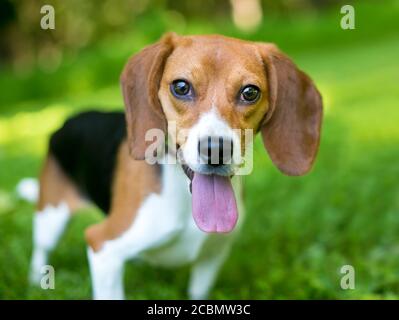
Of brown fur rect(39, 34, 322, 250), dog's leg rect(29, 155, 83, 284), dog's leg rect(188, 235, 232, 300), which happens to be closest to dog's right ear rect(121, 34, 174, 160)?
brown fur rect(39, 34, 322, 250)

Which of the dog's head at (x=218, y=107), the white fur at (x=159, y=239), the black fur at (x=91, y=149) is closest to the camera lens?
the dog's head at (x=218, y=107)

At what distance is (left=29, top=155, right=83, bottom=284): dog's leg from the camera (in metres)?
4.59

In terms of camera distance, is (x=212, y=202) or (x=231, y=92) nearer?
(x=231, y=92)

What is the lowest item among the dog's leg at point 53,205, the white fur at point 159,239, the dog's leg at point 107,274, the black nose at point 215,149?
the dog's leg at point 107,274

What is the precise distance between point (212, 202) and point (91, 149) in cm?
135

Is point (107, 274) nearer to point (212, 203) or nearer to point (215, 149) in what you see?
point (212, 203)

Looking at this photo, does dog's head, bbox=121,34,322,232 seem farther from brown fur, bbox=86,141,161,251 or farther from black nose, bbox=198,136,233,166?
brown fur, bbox=86,141,161,251

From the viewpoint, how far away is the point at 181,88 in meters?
3.31

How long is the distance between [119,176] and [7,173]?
4.08 metres

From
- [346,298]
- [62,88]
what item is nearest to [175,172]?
[346,298]

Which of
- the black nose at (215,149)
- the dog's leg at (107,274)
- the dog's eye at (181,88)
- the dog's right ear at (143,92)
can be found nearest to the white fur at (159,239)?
the dog's leg at (107,274)

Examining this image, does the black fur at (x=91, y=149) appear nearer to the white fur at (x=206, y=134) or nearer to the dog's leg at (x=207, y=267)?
the dog's leg at (x=207, y=267)

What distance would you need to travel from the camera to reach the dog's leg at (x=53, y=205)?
4586mm

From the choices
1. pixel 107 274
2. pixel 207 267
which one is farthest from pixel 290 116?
pixel 107 274
